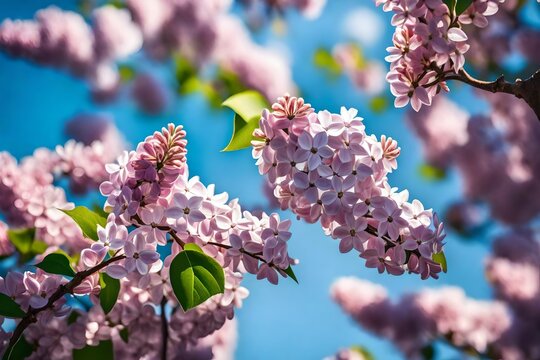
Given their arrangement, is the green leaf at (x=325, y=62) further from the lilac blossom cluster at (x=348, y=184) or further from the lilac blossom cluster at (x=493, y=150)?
the lilac blossom cluster at (x=348, y=184)

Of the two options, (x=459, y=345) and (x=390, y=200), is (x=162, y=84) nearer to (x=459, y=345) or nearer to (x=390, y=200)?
(x=459, y=345)

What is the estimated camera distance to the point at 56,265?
71 cm

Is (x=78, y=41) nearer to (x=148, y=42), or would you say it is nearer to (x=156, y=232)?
(x=148, y=42)

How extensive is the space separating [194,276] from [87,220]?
0.16 metres

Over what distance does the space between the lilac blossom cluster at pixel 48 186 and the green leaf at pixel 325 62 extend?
3.46 ft

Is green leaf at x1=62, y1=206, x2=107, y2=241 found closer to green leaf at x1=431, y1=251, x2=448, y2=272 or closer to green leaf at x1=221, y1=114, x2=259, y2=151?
green leaf at x1=221, y1=114, x2=259, y2=151

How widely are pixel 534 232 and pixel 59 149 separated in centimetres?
150

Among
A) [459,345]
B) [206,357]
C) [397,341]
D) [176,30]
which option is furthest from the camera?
[176,30]

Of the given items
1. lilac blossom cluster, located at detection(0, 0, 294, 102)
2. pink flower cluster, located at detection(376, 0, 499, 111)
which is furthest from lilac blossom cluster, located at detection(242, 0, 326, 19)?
pink flower cluster, located at detection(376, 0, 499, 111)

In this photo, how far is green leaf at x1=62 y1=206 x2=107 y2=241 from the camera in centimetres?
75

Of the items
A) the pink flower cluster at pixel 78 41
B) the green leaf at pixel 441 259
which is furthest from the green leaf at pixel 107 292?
the pink flower cluster at pixel 78 41

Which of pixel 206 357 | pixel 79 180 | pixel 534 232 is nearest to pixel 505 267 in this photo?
pixel 534 232

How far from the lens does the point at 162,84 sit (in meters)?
1.97

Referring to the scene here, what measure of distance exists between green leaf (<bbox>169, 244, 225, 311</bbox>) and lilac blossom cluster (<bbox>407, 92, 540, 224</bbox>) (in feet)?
5.19
